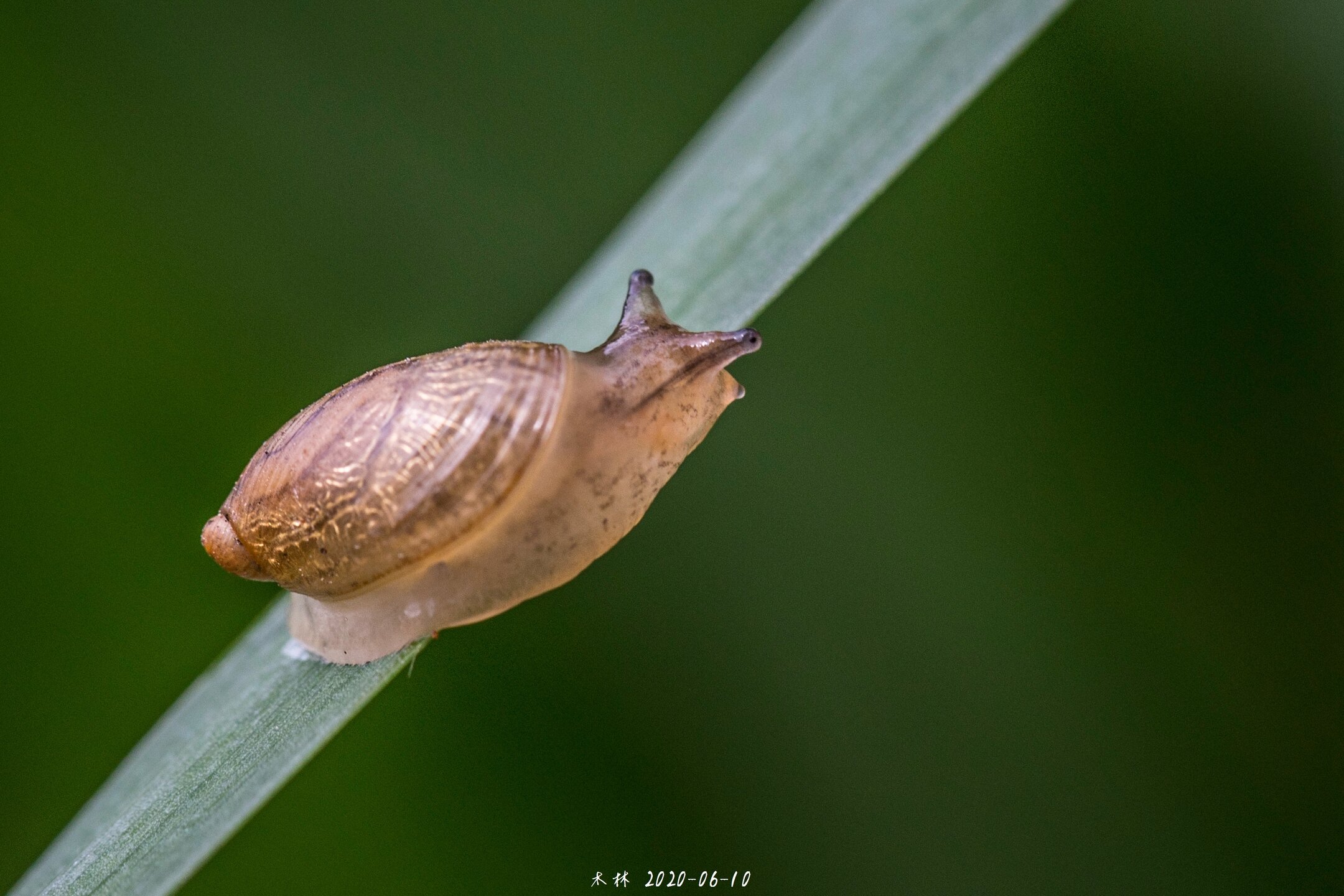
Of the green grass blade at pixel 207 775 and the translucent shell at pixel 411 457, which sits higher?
the translucent shell at pixel 411 457

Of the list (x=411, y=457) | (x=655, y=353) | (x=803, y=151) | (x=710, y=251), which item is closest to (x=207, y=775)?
(x=411, y=457)

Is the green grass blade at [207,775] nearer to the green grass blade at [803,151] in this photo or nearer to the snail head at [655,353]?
the snail head at [655,353]

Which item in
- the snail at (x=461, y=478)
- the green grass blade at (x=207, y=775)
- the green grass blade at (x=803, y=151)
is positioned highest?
the green grass blade at (x=803, y=151)

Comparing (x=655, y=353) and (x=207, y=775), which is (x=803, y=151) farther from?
(x=207, y=775)

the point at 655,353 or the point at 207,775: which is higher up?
the point at 655,353

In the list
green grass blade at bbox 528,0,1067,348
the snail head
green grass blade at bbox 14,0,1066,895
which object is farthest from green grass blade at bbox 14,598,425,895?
green grass blade at bbox 528,0,1067,348

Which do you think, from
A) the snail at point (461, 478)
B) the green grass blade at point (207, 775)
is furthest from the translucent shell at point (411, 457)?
the green grass blade at point (207, 775)

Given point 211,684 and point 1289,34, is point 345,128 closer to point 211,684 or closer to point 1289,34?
point 211,684
